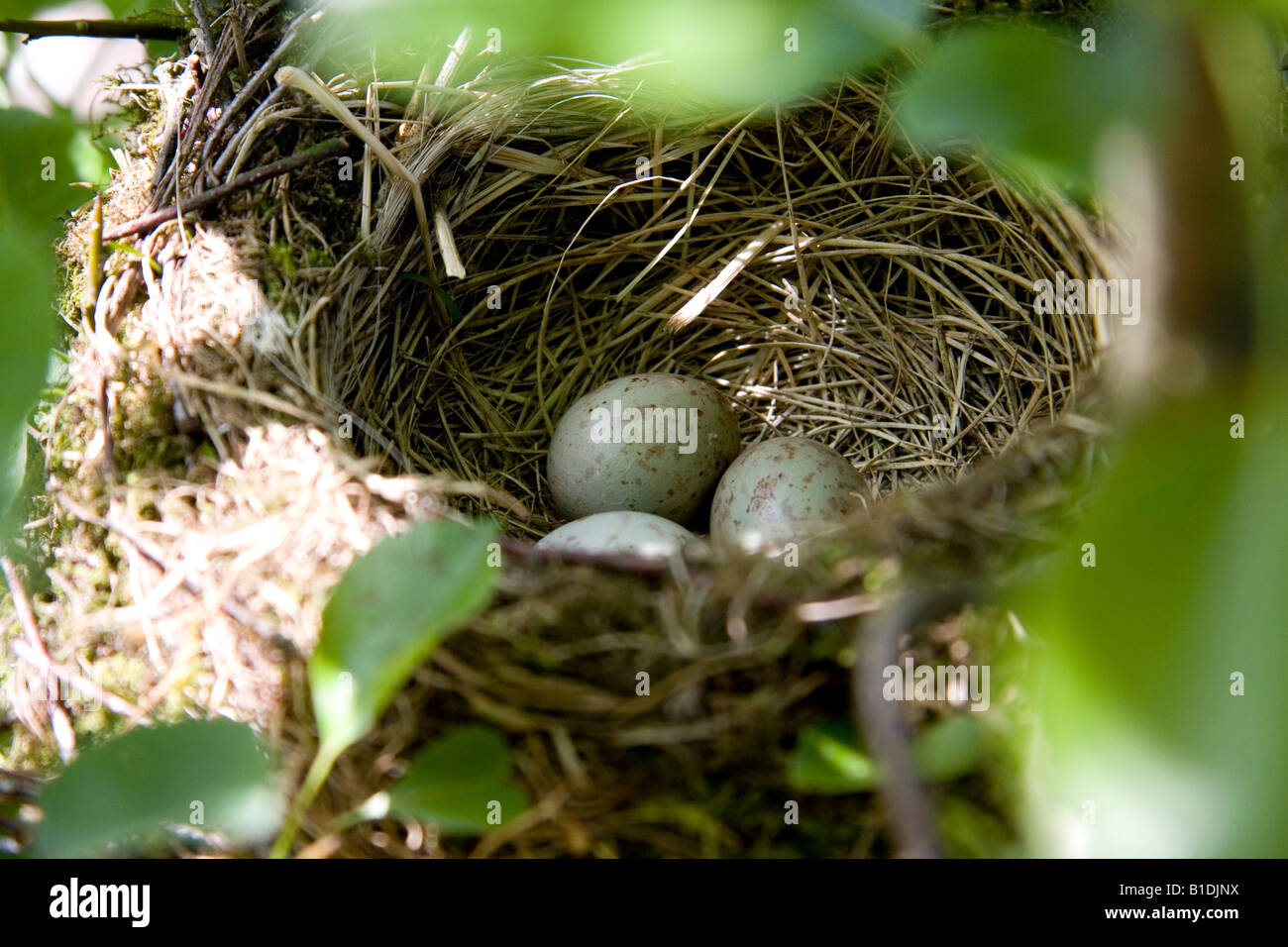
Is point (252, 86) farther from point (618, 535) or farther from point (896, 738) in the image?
point (896, 738)

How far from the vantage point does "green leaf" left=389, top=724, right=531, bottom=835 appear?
57 cm

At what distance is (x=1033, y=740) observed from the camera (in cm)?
34

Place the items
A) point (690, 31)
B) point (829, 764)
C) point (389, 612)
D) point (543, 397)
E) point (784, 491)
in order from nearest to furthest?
point (690, 31) < point (389, 612) < point (829, 764) < point (784, 491) < point (543, 397)

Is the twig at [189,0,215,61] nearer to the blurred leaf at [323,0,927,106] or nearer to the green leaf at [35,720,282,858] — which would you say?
the green leaf at [35,720,282,858]

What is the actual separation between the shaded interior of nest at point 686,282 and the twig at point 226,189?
85mm

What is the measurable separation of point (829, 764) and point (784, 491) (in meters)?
0.55

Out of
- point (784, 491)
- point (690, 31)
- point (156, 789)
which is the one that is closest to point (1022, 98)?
point (690, 31)

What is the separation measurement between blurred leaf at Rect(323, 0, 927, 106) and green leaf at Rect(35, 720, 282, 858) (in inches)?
18.0

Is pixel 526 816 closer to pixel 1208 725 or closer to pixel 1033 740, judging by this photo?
pixel 1033 740

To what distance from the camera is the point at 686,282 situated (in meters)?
1.44

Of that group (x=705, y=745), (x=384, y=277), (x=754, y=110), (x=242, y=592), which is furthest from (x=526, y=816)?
(x=754, y=110)

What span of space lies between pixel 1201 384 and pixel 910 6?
93 mm

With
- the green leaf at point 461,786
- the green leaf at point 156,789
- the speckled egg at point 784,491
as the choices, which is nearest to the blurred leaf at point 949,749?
the green leaf at point 461,786
